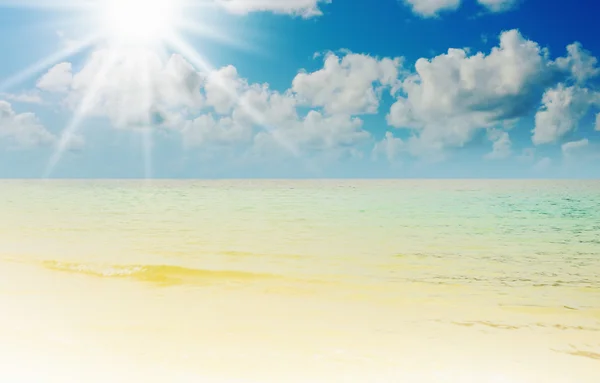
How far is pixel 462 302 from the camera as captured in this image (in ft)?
37.0

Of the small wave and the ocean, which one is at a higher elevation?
the ocean

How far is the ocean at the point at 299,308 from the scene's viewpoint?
22.8 ft

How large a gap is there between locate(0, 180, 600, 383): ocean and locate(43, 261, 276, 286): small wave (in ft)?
0.22

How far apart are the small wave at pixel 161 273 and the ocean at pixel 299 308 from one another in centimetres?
7

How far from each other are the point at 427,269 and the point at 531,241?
908 centimetres

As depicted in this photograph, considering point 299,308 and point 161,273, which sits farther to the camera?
point 161,273

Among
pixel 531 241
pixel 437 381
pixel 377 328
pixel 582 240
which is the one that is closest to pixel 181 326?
pixel 377 328

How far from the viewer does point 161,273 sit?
14531 mm

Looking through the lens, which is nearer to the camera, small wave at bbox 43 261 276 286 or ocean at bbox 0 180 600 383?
ocean at bbox 0 180 600 383

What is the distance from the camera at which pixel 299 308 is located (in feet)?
35.0

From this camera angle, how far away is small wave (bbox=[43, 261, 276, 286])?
541 inches

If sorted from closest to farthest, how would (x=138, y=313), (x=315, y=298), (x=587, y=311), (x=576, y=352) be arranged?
(x=576, y=352) → (x=138, y=313) → (x=587, y=311) → (x=315, y=298)

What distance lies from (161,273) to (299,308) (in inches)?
226

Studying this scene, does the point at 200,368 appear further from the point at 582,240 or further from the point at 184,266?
the point at 582,240
